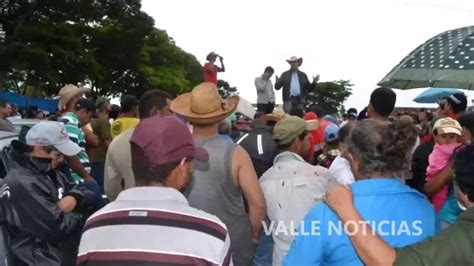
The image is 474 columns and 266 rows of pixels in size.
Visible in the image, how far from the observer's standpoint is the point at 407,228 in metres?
3.05

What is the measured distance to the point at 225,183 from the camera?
4.14 m

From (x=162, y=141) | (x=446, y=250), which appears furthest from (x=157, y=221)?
(x=446, y=250)

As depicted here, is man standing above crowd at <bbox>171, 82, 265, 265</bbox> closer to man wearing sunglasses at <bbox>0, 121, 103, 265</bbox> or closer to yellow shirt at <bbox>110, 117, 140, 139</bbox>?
man wearing sunglasses at <bbox>0, 121, 103, 265</bbox>

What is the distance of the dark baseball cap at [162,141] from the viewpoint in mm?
2578

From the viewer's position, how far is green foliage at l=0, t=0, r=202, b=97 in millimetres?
38688

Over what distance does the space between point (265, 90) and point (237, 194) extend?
25.8ft

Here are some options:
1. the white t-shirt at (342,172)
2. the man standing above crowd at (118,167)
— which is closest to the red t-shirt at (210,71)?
the man standing above crowd at (118,167)

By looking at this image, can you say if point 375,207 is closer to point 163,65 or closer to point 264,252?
point 264,252

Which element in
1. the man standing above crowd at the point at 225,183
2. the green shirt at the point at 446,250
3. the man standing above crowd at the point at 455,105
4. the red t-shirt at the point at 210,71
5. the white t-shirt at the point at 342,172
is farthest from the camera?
the red t-shirt at the point at 210,71

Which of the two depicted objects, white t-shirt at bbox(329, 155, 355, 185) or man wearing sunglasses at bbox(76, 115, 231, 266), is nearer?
man wearing sunglasses at bbox(76, 115, 231, 266)

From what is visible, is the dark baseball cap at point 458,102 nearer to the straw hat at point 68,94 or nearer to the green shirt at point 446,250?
the straw hat at point 68,94

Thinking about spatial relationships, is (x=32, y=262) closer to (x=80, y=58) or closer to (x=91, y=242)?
(x=91, y=242)

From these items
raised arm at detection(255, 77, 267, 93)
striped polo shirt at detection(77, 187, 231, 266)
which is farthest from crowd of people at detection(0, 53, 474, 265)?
raised arm at detection(255, 77, 267, 93)

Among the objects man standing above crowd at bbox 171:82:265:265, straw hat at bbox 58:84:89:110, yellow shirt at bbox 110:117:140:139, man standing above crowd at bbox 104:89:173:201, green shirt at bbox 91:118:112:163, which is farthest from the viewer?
green shirt at bbox 91:118:112:163
